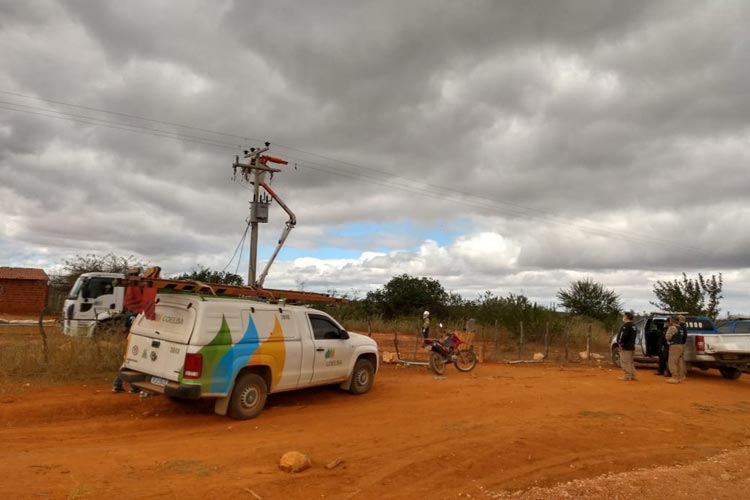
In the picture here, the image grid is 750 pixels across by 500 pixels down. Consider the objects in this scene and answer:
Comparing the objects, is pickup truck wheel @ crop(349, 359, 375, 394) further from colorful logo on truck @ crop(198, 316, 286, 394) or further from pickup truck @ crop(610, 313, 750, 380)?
pickup truck @ crop(610, 313, 750, 380)

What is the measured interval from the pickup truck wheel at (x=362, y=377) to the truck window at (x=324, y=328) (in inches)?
35.6

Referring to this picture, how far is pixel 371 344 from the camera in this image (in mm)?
11148

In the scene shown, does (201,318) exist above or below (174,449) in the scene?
above

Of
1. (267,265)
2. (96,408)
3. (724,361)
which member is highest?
(267,265)

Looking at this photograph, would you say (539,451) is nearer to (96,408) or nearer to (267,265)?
(96,408)

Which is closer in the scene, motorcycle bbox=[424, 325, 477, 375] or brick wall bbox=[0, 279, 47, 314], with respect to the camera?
motorcycle bbox=[424, 325, 477, 375]

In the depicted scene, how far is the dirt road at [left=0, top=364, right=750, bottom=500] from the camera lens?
17.5ft

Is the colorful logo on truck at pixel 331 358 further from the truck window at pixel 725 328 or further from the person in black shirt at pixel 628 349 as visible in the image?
the truck window at pixel 725 328

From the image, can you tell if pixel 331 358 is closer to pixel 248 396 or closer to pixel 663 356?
pixel 248 396

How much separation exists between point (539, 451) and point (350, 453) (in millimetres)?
2419

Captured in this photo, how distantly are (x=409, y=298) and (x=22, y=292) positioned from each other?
2495 cm

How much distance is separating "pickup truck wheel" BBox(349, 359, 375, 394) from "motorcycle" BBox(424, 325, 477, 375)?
11.1ft

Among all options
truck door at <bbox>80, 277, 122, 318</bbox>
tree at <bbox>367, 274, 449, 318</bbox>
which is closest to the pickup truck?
truck door at <bbox>80, 277, 122, 318</bbox>

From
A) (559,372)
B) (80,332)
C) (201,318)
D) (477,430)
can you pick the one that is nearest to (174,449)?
(201,318)
